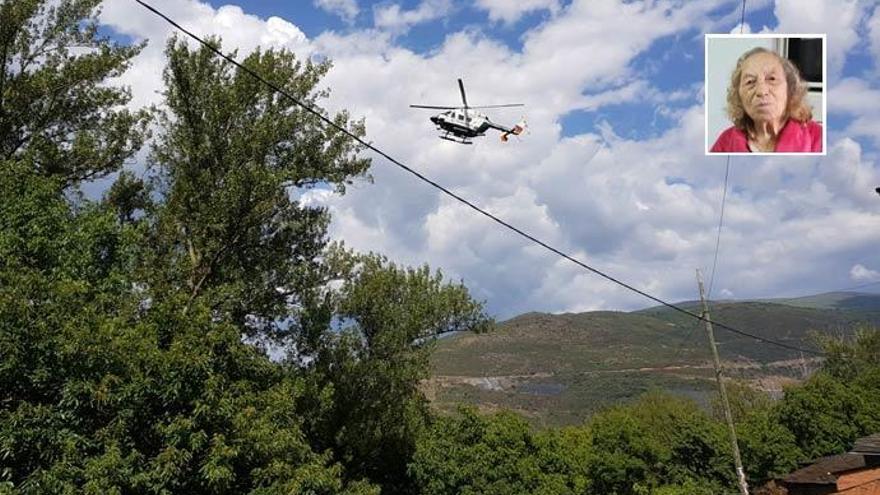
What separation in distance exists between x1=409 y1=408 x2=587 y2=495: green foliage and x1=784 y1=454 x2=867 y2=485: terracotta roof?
39.1 feet

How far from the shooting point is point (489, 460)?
2836 cm

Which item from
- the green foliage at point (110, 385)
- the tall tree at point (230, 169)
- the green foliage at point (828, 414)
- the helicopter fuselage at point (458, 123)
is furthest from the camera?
the green foliage at point (828, 414)

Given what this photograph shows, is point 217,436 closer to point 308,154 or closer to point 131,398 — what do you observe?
point 131,398

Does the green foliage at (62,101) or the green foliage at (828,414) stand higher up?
the green foliage at (62,101)

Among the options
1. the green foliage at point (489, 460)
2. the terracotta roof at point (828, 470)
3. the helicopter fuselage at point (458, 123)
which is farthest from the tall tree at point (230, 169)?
the terracotta roof at point (828, 470)

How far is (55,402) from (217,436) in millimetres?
3046

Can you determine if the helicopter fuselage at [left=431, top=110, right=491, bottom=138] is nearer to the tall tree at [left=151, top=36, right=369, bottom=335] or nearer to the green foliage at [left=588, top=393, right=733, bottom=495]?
the tall tree at [left=151, top=36, right=369, bottom=335]

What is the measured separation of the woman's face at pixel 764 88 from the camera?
10.0 metres

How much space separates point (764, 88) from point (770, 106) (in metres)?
0.27

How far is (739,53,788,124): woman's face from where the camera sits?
394 inches

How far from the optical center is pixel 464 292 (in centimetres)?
3197

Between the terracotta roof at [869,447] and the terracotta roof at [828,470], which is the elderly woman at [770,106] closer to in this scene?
the terracotta roof at [869,447]

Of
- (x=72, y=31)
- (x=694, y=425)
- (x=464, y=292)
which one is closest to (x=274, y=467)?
(x=72, y=31)

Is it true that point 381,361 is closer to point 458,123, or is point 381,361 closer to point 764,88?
point 458,123
